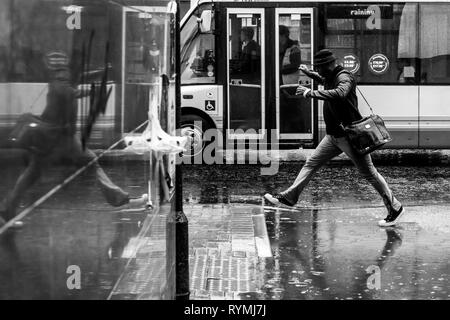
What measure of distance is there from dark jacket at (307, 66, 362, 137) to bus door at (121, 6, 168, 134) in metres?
2.02

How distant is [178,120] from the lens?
7301mm

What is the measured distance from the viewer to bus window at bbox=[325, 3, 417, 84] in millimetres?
16594

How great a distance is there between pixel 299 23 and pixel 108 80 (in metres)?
11.1

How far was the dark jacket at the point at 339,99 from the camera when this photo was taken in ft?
32.3

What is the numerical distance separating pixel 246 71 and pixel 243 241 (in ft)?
25.9

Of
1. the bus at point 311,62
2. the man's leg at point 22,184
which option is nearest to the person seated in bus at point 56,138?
the man's leg at point 22,184

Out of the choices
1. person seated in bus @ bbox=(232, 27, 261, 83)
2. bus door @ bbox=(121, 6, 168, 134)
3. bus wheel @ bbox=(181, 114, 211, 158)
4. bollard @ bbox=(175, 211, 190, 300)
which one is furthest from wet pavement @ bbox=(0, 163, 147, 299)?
person seated in bus @ bbox=(232, 27, 261, 83)

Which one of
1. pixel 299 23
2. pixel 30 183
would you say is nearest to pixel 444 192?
pixel 299 23

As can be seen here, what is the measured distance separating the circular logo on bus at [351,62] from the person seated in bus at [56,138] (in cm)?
1192

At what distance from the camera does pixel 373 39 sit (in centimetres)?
1661

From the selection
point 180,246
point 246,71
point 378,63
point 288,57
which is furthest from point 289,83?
point 180,246

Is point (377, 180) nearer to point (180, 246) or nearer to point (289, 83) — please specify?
point (180, 246)

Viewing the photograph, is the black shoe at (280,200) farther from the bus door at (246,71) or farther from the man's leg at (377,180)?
the bus door at (246,71)
